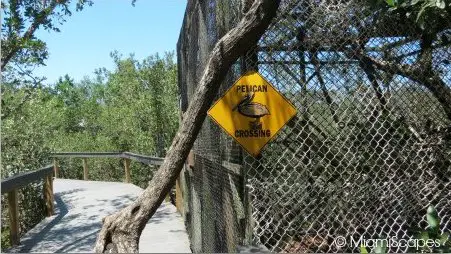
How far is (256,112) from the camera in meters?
2.72

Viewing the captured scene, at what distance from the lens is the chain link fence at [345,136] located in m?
2.83

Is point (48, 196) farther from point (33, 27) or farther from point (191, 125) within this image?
point (191, 125)

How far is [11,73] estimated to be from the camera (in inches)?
377

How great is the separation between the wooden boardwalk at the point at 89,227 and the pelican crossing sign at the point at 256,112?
392 cm

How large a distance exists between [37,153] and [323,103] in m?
10.1

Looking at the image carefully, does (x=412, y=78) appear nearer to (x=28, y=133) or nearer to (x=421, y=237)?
(x=421, y=237)

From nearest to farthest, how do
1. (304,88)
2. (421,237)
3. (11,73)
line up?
(421,237) → (304,88) → (11,73)

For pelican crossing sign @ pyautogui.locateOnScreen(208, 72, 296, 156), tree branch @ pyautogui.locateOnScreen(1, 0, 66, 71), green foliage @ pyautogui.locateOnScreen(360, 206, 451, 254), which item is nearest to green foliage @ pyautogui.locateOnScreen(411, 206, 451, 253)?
green foliage @ pyautogui.locateOnScreen(360, 206, 451, 254)

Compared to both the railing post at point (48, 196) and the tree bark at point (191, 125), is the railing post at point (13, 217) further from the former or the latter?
the tree bark at point (191, 125)

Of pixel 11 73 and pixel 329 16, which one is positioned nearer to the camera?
pixel 329 16

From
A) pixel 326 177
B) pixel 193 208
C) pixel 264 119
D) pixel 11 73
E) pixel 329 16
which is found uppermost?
pixel 11 73

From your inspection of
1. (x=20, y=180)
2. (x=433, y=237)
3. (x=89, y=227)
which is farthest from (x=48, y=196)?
(x=433, y=237)

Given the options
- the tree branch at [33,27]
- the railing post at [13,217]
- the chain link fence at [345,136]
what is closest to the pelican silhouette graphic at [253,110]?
the chain link fence at [345,136]

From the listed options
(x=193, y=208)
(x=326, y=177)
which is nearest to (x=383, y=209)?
(x=326, y=177)
